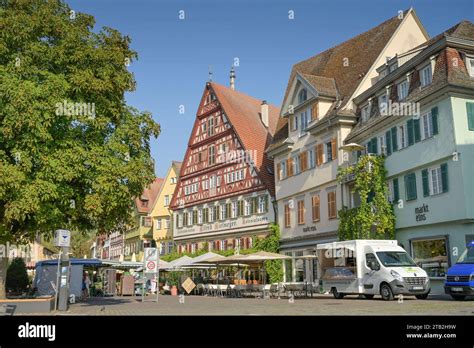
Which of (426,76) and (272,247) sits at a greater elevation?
(426,76)

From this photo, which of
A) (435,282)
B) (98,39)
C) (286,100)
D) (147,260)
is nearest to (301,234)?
(286,100)

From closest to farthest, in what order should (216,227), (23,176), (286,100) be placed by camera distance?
(23,176), (286,100), (216,227)

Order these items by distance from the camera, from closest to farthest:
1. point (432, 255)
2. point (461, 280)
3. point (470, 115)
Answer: point (461, 280) → point (470, 115) → point (432, 255)

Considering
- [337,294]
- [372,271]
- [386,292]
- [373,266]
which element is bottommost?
[337,294]

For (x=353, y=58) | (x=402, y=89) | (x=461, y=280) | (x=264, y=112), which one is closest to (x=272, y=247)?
(x=353, y=58)

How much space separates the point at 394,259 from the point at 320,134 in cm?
1499

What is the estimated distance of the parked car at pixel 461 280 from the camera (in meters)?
20.6

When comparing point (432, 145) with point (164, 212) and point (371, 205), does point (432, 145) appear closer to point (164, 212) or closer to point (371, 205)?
point (371, 205)

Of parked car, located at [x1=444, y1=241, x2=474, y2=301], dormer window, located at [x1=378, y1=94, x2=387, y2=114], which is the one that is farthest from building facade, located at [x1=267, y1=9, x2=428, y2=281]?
parked car, located at [x1=444, y1=241, x2=474, y2=301]

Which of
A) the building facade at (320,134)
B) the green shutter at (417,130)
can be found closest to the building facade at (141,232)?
the building facade at (320,134)

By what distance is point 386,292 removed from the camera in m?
23.3
